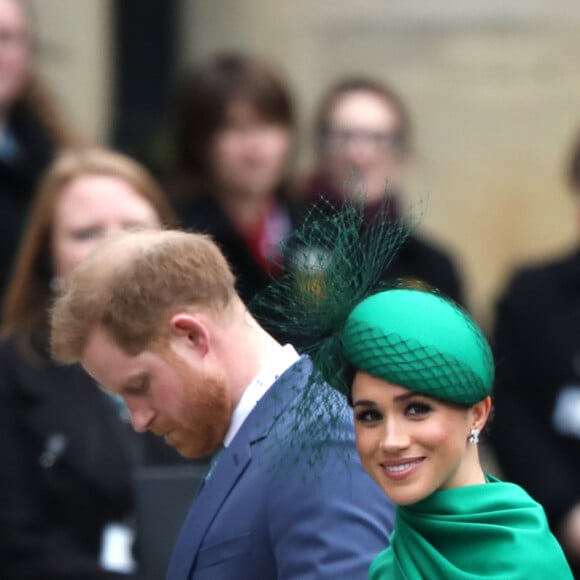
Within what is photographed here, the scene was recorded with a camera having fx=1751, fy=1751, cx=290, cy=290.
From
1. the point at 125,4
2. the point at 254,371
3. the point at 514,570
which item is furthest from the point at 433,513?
the point at 125,4

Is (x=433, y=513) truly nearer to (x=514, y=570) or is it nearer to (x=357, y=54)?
(x=514, y=570)

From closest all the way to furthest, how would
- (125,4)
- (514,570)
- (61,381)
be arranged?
(514,570)
(61,381)
(125,4)

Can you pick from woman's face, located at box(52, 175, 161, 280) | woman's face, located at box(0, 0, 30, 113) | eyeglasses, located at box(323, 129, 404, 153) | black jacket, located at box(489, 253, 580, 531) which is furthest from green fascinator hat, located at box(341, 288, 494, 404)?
woman's face, located at box(0, 0, 30, 113)

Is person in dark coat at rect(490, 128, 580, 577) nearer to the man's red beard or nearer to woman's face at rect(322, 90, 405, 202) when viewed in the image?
woman's face at rect(322, 90, 405, 202)

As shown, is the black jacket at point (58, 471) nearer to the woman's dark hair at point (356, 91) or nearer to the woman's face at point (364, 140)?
the woman's face at point (364, 140)

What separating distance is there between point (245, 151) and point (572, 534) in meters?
1.52

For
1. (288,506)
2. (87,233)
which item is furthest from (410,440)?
(87,233)

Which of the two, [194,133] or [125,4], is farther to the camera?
[125,4]

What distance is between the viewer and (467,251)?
8.29 m

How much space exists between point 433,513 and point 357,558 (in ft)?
0.58

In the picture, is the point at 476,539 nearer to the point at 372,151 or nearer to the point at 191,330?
the point at 191,330

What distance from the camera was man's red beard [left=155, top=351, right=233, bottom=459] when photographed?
294cm

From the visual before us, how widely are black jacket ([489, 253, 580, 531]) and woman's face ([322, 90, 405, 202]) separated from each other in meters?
0.56

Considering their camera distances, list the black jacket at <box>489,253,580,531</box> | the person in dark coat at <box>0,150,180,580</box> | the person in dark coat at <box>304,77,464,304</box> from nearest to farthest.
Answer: the person in dark coat at <box>0,150,180,580</box> < the black jacket at <box>489,253,580,531</box> < the person in dark coat at <box>304,77,464,304</box>
